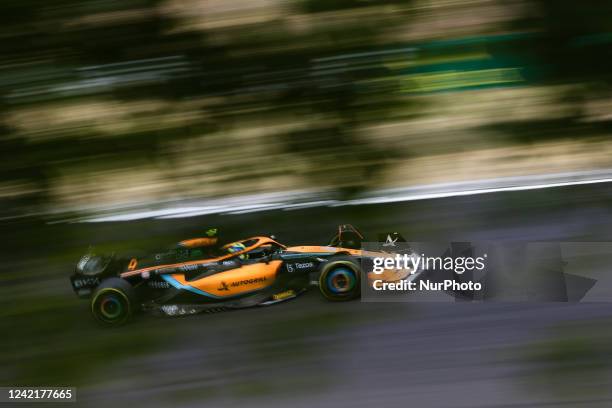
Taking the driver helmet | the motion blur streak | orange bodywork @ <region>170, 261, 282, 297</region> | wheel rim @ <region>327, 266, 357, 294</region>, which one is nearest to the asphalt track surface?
the motion blur streak

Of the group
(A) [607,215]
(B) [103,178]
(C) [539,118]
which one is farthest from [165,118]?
(A) [607,215]

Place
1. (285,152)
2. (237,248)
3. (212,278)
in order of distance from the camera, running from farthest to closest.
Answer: (285,152) → (237,248) → (212,278)

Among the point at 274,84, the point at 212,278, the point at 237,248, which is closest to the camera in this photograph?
the point at 212,278

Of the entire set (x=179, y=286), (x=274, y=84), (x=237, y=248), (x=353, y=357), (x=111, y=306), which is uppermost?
(x=274, y=84)

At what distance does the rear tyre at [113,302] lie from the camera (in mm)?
3670

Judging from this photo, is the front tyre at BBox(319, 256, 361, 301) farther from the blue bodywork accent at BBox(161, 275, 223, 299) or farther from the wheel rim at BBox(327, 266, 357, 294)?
the blue bodywork accent at BBox(161, 275, 223, 299)

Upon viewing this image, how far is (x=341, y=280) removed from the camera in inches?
148

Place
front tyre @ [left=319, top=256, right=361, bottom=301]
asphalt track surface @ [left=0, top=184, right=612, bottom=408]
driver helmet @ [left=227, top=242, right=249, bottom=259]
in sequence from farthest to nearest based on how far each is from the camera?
driver helmet @ [left=227, top=242, right=249, bottom=259] < front tyre @ [left=319, top=256, right=361, bottom=301] < asphalt track surface @ [left=0, top=184, right=612, bottom=408]

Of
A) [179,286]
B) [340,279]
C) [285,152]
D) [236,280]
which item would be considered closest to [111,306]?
[179,286]

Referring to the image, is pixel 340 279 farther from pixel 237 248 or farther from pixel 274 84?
pixel 274 84

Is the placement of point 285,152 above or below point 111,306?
above

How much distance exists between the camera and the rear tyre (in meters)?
3.67

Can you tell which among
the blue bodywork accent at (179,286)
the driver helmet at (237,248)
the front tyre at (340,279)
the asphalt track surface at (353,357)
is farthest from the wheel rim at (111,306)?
the front tyre at (340,279)

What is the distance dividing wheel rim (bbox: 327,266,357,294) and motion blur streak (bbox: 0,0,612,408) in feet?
0.44
